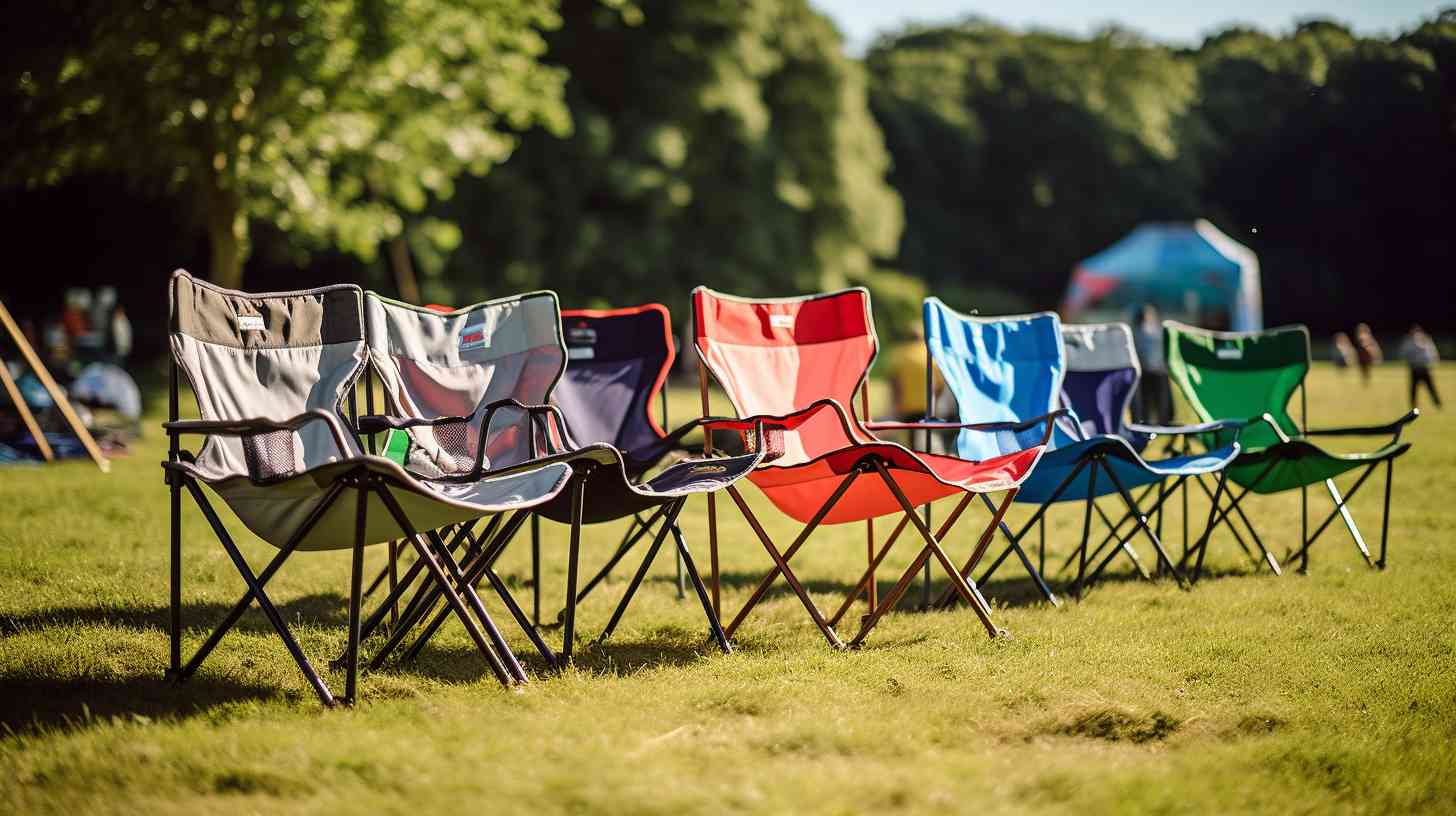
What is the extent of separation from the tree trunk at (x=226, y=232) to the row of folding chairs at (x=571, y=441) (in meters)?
5.61

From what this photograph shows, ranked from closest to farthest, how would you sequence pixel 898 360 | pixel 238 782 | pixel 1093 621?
pixel 238 782 < pixel 1093 621 < pixel 898 360

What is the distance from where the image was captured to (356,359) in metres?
3.30

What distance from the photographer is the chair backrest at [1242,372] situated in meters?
5.09

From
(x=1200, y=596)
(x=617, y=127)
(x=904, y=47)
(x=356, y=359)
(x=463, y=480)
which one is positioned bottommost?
(x=1200, y=596)

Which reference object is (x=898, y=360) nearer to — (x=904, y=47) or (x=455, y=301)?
(x=455, y=301)

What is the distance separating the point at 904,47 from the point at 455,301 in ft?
73.7

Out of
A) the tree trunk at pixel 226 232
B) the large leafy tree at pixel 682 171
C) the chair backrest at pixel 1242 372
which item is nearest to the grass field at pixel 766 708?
the chair backrest at pixel 1242 372

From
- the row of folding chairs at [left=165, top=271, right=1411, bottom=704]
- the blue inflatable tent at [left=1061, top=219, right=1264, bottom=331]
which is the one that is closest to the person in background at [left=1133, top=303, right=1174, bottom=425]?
the row of folding chairs at [left=165, top=271, right=1411, bottom=704]

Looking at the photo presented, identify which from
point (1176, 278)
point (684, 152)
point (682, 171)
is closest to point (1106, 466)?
point (684, 152)

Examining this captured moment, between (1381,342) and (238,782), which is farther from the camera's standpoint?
(1381,342)

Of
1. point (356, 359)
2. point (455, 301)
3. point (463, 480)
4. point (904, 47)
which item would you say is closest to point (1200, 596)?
point (463, 480)

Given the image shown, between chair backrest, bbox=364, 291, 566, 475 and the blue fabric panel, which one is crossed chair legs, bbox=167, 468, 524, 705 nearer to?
chair backrest, bbox=364, 291, 566, 475

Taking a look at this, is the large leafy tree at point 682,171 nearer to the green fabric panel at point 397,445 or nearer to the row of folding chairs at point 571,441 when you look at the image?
the row of folding chairs at point 571,441

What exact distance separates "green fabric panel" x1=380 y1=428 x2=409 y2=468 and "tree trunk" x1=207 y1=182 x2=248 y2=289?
661 cm
